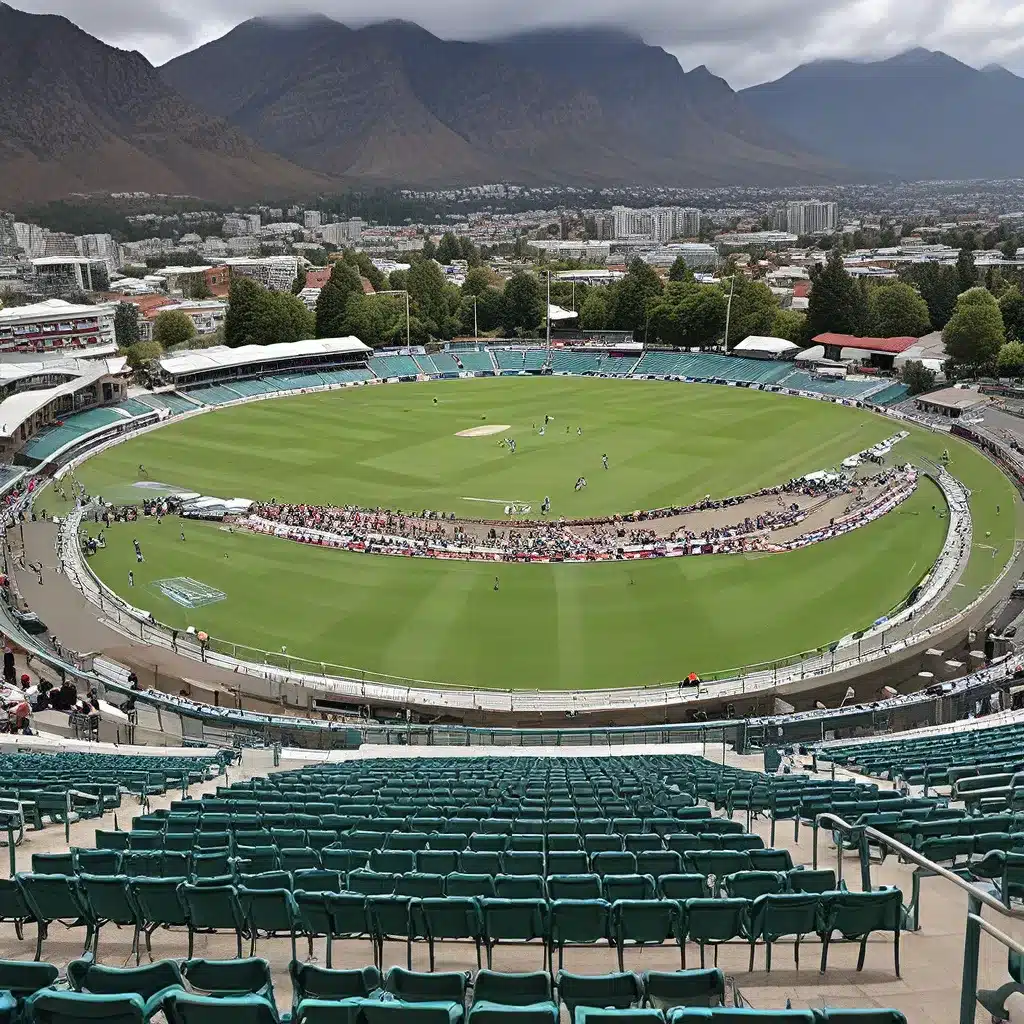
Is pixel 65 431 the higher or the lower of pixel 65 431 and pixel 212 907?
the lower

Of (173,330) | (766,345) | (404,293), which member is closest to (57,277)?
(173,330)

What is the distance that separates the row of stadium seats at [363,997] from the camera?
4.60m

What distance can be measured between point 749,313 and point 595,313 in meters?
15.1

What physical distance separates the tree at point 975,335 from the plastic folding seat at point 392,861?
72.4m

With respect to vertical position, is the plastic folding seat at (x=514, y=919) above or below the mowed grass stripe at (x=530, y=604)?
above

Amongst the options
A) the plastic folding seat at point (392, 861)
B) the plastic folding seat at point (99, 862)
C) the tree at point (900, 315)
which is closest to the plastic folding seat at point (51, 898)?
the plastic folding seat at point (99, 862)

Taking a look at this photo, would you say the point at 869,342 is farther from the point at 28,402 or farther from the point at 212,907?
the point at 212,907

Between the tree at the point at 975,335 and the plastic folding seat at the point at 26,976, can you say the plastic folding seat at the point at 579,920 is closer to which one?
the plastic folding seat at the point at 26,976

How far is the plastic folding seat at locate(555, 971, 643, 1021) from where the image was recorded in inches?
211

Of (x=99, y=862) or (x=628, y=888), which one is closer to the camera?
(x=628, y=888)

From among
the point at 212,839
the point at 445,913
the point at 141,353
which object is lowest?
the point at 141,353

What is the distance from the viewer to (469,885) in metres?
7.41

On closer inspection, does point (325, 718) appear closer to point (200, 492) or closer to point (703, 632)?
point (703, 632)

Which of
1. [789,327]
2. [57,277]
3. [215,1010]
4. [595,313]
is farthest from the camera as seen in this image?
[57,277]
